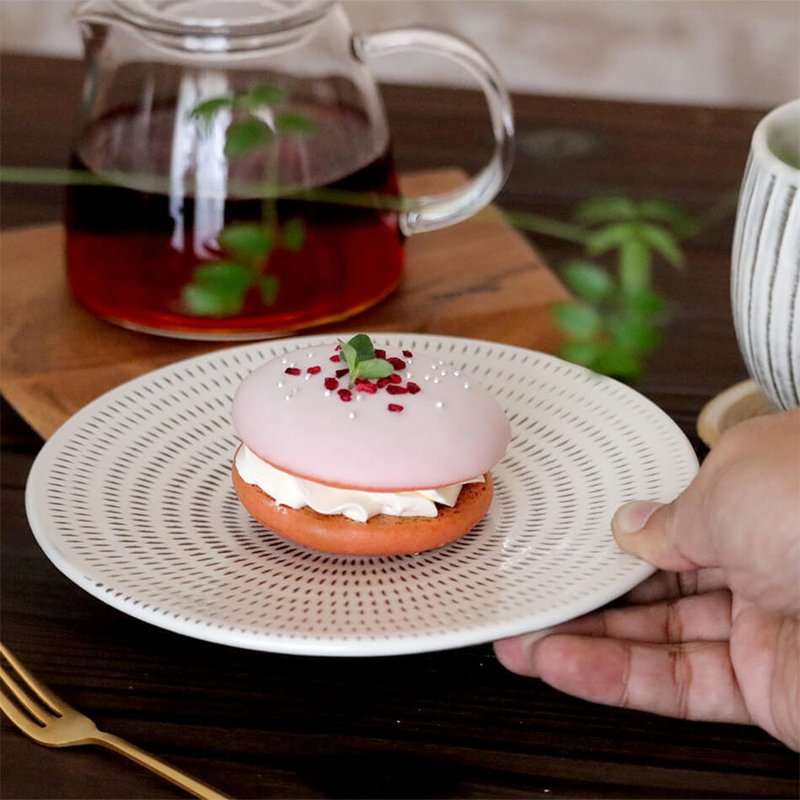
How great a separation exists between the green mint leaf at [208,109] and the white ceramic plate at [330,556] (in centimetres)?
14

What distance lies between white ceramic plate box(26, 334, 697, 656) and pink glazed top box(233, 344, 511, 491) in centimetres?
5

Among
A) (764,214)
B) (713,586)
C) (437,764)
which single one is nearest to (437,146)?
(764,214)

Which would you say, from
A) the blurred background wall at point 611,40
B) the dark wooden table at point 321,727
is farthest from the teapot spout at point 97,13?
the blurred background wall at point 611,40

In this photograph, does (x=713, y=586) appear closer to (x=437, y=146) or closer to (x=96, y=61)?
(x=96, y=61)

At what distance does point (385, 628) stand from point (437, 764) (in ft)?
0.19

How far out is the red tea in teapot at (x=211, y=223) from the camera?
0.77 m

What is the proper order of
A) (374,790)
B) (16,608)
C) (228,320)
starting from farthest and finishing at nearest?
(228,320)
(16,608)
(374,790)

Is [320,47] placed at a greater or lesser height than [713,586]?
greater

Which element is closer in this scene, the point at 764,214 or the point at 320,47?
the point at 764,214

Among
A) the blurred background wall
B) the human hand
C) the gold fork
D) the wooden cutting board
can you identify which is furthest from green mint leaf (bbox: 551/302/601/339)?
the blurred background wall

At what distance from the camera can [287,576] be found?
570mm

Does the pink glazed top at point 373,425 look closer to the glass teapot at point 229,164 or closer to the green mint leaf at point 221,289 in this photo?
the green mint leaf at point 221,289

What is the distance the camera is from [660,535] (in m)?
0.54

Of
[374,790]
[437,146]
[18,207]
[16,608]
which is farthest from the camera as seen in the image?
[437,146]
